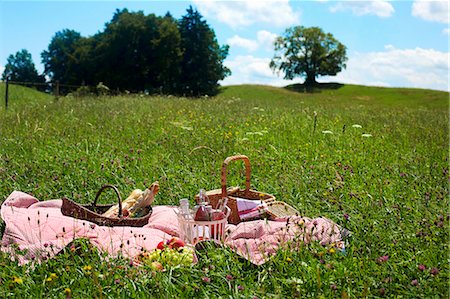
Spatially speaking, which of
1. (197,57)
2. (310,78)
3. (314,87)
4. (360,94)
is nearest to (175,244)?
(197,57)

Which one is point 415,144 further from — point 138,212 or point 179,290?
point 179,290

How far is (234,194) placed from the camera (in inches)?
238

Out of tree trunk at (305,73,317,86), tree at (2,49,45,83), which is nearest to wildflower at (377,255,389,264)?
tree trunk at (305,73,317,86)

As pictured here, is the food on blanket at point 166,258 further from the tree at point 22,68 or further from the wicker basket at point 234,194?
the tree at point 22,68

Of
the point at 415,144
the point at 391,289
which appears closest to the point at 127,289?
the point at 391,289

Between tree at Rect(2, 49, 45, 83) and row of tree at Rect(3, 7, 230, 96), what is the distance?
699 inches

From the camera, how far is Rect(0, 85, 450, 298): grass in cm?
352

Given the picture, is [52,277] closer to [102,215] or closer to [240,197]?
[102,215]

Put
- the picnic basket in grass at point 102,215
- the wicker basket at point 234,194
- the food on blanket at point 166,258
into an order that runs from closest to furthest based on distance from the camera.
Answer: the food on blanket at point 166,258 < the picnic basket in grass at point 102,215 < the wicker basket at point 234,194

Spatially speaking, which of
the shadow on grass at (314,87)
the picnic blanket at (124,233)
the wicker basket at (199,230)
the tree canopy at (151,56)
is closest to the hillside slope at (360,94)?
the shadow on grass at (314,87)

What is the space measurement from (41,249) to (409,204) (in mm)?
3292

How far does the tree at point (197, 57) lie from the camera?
131ft

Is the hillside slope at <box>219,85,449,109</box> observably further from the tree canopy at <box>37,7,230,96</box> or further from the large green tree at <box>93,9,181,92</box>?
the large green tree at <box>93,9,181,92</box>

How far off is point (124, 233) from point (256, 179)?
2314 mm
